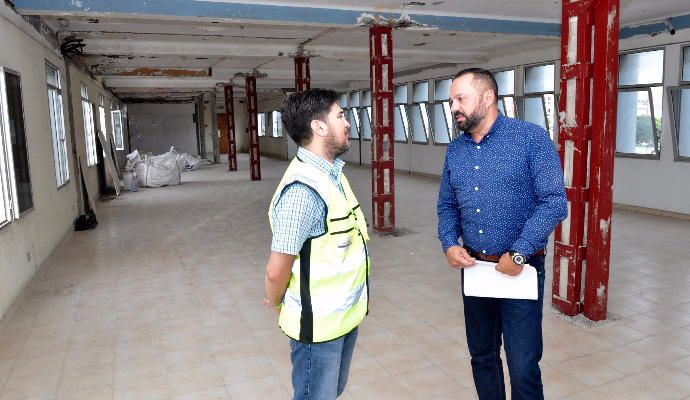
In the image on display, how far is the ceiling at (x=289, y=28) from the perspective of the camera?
18.8 feet

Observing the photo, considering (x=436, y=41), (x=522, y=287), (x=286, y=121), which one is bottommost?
(x=522, y=287)

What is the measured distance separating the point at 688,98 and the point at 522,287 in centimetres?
703

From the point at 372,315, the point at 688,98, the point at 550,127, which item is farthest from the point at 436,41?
the point at 372,315

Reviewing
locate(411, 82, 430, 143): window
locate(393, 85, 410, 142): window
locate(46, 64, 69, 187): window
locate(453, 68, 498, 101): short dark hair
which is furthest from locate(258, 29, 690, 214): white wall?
locate(46, 64, 69, 187): window

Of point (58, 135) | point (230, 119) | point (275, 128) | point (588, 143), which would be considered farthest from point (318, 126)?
point (275, 128)

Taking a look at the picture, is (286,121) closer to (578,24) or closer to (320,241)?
(320,241)

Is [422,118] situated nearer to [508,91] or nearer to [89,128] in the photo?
[508,91]

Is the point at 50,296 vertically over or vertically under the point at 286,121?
under

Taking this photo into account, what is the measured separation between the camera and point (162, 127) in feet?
79.0

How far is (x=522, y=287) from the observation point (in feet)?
6.57

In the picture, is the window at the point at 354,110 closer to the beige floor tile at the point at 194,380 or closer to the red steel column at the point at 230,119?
the red steel column at the point at 230,119

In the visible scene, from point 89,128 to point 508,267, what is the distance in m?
10.4

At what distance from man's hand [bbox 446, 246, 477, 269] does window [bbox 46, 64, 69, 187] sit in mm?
6040

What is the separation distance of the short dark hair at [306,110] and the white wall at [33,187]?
3.49 m
